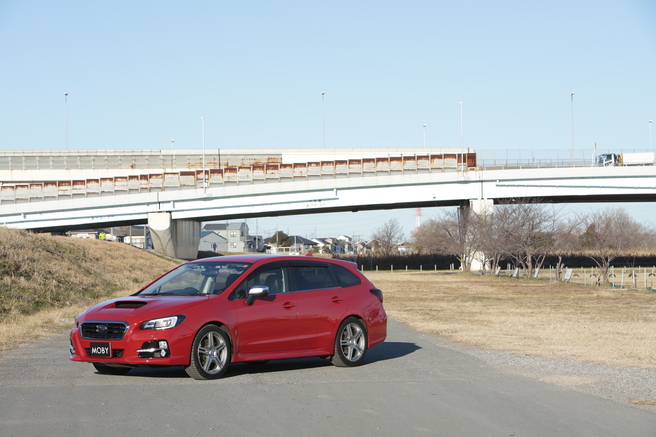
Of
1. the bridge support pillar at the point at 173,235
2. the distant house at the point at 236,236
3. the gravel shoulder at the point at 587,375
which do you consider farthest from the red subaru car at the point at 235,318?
the distant house at the point at 236,236

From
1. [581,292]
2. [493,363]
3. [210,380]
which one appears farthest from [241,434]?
[581,292]

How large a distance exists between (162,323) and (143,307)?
0.40 meters

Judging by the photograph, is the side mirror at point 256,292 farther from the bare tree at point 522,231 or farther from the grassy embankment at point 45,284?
the bare tree at point 522,231

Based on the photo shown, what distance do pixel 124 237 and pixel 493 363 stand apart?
13402cm

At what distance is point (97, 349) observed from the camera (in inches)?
350

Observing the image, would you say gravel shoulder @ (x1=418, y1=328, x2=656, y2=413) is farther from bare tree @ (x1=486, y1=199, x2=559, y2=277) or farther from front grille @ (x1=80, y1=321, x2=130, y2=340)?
bare tree @ (x1=486, y1=199, x2=559, y2=277)

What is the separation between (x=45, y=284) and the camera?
23328 millimetres

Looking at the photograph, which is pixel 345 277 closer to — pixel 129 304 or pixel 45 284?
pixel 129 304

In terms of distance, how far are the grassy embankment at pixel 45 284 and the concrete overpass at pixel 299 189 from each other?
55.0ft

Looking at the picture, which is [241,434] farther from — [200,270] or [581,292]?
[581,292]

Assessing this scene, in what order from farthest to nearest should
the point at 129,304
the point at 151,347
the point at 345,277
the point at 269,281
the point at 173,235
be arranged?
the point at 173,235
the point at 345,277
the point at 269,281
the point at 129,304
the point at 151,347

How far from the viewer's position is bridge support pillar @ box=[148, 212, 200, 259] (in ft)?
187

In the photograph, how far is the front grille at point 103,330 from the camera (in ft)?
28.8

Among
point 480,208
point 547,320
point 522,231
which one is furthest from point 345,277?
point 480,208
